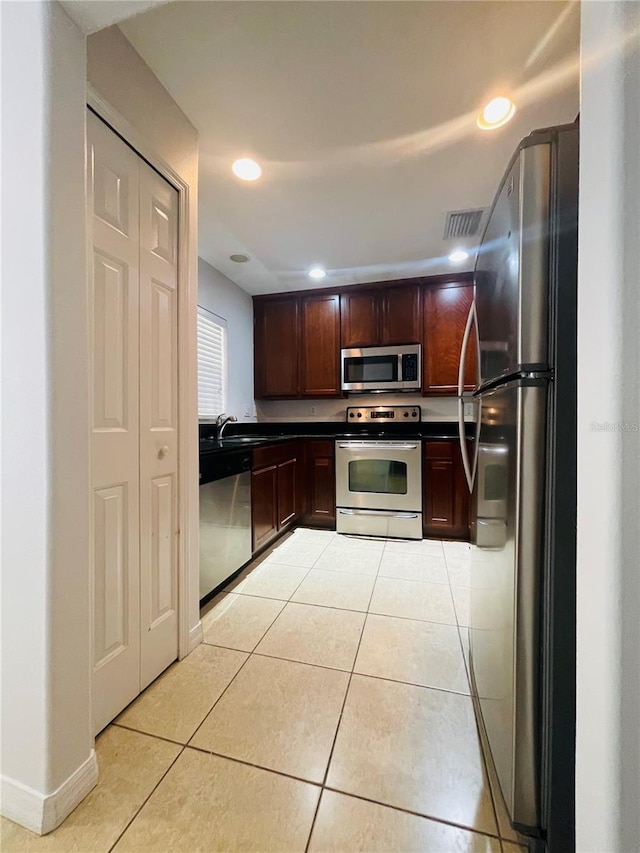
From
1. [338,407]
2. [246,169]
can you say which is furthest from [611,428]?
[338,407]

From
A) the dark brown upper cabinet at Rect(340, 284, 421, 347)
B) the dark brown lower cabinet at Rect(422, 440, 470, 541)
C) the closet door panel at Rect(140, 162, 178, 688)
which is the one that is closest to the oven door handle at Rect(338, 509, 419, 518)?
the dark brown lower cabinet at Rect(422, 440, 470, 541)

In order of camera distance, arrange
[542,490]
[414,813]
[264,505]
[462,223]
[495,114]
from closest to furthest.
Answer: [542,490] → [414,813] → [495,114] → [462,223] → [264,505]

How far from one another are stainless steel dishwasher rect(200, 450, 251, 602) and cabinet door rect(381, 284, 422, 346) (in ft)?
6.32

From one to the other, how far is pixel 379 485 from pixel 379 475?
0.09 metres

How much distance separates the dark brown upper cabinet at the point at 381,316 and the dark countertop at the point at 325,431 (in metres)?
0.86

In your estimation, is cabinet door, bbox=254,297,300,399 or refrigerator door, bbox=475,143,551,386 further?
cabinet door, bbox=254,297,300,399

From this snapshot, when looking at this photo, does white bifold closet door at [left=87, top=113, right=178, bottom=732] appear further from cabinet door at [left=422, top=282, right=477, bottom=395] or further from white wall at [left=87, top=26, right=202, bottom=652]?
cabinet door at [left=422, top=282, right=477, bottom=395]

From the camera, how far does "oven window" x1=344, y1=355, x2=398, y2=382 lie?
3398mm

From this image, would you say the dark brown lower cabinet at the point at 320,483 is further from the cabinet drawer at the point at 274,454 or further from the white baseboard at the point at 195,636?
the white baseboard at the point at 195,636

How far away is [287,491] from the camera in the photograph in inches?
123

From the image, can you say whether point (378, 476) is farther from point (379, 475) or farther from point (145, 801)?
point (145, 801)

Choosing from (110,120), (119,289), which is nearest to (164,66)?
(110,120)

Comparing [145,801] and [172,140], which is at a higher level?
[172,140]

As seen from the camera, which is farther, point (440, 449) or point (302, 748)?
point (440, 449)
